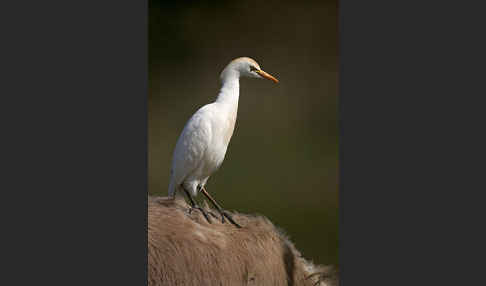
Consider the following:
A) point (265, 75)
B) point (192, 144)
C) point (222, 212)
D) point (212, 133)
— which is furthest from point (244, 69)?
point (222, 212)

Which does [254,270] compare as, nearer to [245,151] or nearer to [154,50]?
[245,151]

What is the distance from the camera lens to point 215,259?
416cm

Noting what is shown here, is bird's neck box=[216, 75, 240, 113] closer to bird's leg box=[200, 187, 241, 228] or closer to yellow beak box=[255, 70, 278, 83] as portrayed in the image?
yellow beak box=[255, 70, 278, 83]

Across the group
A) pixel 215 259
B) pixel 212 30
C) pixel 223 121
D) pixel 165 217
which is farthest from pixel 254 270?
pixel 212 30

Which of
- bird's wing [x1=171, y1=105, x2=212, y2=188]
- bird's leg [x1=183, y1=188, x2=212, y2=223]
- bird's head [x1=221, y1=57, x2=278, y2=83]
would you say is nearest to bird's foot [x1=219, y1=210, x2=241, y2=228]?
bird's leg [x1=183, y1=188, x2=212, y2=223]

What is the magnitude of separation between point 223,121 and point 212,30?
61 cm

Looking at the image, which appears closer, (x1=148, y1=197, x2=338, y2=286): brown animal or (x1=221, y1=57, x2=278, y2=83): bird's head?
(x1=148, y1=197, x2=338, y2=286): brown animal

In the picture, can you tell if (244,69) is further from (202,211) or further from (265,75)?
(202,211)

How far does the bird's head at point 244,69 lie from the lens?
4359 millimetres

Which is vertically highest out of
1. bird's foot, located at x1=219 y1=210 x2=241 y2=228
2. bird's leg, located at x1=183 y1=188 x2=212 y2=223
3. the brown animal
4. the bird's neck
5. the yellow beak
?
the yellow beak

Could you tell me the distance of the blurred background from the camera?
4387mm

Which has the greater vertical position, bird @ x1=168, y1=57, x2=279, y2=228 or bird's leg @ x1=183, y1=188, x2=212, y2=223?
bird @ x1=168, y1=57, x2=279, y2=228

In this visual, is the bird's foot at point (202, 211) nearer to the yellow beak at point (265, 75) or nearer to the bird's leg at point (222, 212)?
the bird's leg at point (222, 212)

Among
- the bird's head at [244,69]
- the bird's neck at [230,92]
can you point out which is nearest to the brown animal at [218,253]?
the bird's neck at [230,92]
